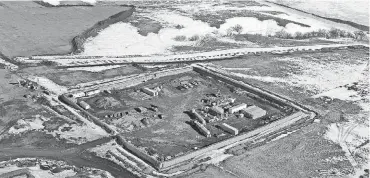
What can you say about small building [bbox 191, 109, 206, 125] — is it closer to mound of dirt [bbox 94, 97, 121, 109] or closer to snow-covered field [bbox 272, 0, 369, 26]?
mound of dirt [bbox 94, 97, 121, 109]

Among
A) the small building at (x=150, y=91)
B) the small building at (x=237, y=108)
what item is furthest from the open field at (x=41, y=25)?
the small building at (x=237, y=108)

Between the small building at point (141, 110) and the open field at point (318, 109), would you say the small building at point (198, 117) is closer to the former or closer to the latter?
the small building at point (141, 110)

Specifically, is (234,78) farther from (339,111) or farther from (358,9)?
(358,9)

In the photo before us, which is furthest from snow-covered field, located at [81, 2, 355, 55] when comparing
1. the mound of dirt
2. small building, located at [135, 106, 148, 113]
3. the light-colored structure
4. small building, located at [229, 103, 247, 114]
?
small building, located at [229, 103, 247, 114]

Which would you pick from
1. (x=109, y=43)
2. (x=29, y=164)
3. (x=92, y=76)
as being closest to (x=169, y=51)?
(x=109, y=43)

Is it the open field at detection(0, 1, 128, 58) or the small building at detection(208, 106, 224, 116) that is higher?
the open field at detection(0, 1, 128, 58)

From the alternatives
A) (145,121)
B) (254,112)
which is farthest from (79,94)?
(254,112)
